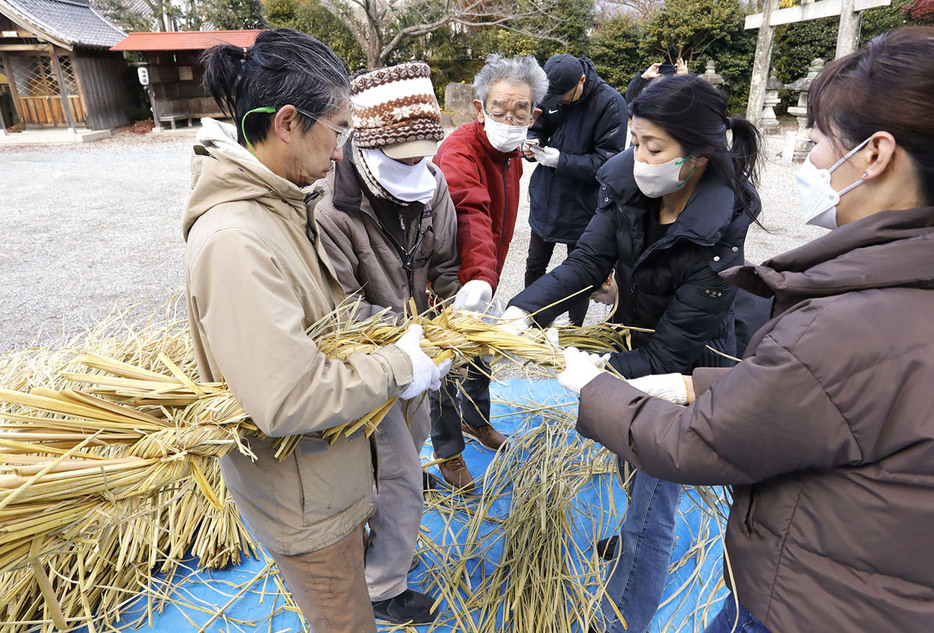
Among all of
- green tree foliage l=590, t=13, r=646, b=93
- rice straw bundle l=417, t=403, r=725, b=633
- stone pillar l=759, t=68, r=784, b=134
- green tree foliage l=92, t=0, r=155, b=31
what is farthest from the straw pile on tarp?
green tree foliage l=92, t=0, r=155, b=31

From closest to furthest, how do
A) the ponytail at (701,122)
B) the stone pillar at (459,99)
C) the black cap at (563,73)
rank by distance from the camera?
1. the ponytail at (701,122)
2. the black cap at (563,73)
3. the stone pillar at (459,99)

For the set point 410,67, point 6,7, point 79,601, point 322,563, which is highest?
point 6,7

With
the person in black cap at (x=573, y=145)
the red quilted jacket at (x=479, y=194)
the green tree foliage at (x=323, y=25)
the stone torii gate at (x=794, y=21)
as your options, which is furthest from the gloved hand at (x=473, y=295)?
the green tree foliage at (x=323, y=25)

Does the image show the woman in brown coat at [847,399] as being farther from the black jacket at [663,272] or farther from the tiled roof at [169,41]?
the tiled roof at [169,41]

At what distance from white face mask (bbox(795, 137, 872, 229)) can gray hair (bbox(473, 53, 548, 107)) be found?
1.55 m

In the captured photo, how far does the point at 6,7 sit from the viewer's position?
45.7ft

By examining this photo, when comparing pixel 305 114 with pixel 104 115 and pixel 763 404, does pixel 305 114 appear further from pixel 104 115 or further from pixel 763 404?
pixel 104 115

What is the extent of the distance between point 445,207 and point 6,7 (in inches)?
687

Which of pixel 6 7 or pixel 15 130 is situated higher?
pixel 6 7

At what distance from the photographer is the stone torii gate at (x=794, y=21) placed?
9.25 m

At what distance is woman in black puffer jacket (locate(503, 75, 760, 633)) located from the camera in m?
1.64

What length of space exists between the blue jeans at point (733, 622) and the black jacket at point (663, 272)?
0.65 metres

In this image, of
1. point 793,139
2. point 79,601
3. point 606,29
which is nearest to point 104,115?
point 606,29

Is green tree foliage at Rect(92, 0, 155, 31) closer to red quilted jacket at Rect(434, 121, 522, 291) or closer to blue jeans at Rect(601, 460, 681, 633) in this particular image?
red quilted jacket at Rect(434, 121, 522, 291)
